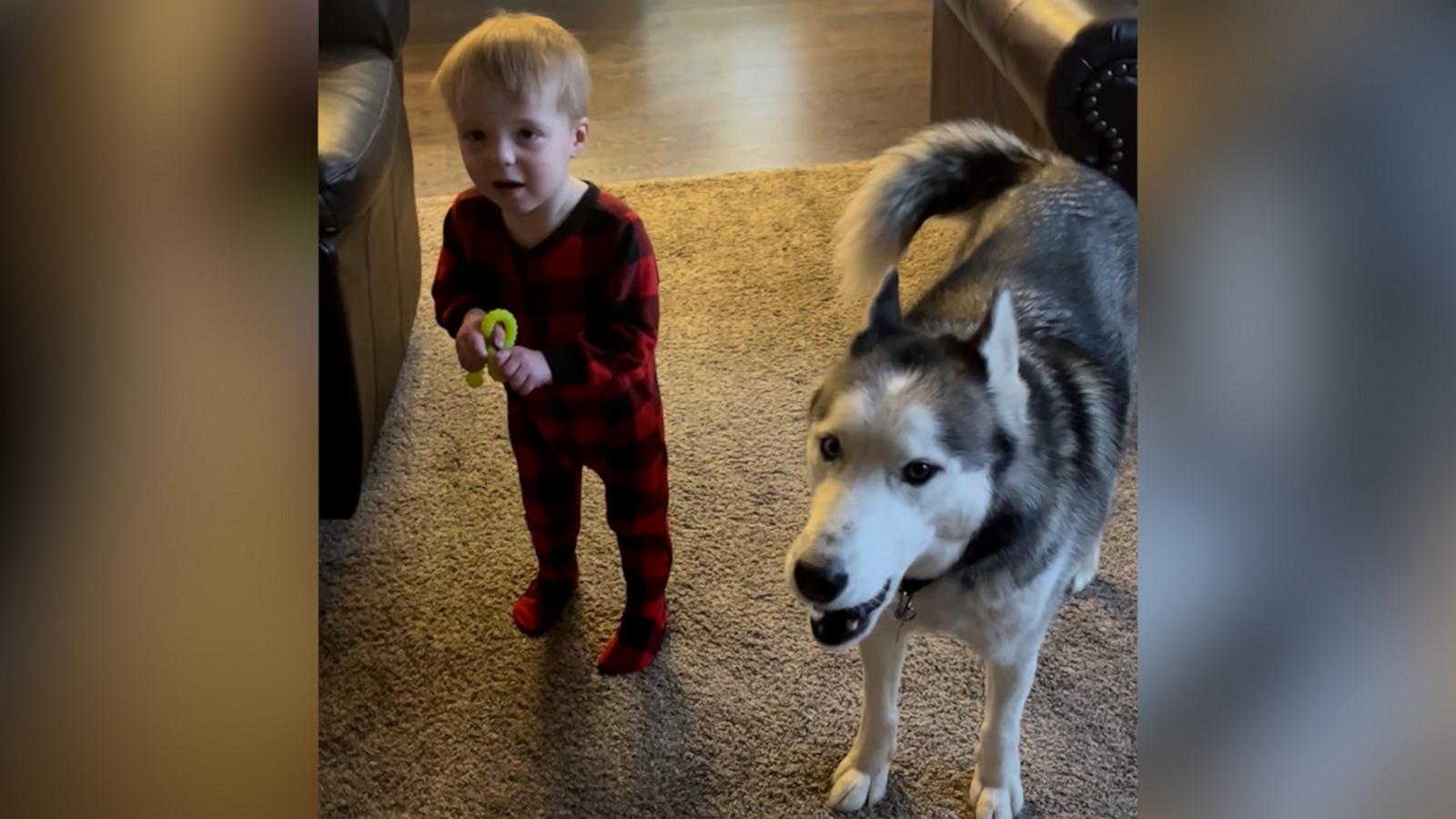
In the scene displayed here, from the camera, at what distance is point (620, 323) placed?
1336mm

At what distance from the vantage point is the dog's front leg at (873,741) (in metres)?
1.34

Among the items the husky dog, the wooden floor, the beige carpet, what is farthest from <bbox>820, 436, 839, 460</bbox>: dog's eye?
the wooden floor

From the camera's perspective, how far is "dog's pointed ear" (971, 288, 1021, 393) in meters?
1.08

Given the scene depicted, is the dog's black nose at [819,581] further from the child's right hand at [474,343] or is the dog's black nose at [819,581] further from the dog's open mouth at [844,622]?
the child's right hand at [474,343]

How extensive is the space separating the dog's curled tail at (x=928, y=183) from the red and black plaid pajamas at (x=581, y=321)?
0.48 metres

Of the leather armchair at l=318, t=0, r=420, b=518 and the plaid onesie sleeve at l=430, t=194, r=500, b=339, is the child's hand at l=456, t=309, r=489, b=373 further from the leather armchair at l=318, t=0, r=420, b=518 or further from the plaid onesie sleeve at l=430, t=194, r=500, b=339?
the leather armchair at l=318, t=0, r=420, b=518

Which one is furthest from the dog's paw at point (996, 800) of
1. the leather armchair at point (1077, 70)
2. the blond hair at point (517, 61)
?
the blond hair at point (517, 61)

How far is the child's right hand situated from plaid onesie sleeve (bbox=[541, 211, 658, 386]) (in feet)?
0.22

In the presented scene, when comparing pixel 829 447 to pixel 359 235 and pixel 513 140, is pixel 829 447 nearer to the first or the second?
pixel 513 140
